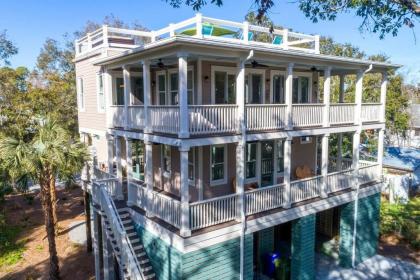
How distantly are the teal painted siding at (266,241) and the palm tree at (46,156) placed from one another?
8.43m

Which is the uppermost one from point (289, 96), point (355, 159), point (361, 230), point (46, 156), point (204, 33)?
point (204, 33)

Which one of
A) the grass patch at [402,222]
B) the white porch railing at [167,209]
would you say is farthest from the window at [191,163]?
the grass patch at [402,222]

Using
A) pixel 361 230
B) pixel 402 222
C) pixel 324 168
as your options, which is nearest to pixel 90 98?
pixel 324 168

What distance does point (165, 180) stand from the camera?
1470 centimetres

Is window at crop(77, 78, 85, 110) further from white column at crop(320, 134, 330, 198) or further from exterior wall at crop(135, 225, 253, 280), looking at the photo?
white column at crop(320, 134, 330, 198)

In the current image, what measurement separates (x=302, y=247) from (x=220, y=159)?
4.76 meters

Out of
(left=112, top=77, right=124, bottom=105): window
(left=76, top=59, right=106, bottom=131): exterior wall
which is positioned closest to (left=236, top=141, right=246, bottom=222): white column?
(left=112, top=77, right=124, bottom=105): window

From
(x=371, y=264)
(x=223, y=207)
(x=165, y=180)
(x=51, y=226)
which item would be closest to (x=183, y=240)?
(x=223, y=207)

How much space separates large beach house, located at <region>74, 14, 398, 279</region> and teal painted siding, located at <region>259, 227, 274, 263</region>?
70 mm

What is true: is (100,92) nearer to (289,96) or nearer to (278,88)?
(278,88)

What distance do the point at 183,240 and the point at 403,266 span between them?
37.5ft

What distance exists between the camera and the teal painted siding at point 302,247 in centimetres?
1288

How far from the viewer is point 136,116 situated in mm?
12422

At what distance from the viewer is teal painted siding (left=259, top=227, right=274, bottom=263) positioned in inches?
576
